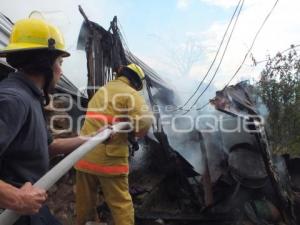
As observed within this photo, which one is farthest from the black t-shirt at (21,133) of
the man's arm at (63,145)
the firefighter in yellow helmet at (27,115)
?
the man's arm at (63,145)

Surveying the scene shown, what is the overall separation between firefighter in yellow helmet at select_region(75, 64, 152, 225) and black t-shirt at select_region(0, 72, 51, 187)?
2130 mm

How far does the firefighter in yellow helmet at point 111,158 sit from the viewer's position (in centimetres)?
416

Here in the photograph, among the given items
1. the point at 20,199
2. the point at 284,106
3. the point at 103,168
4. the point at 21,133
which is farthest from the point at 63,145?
the point at 284,106

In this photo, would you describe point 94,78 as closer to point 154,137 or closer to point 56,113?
point 56,113

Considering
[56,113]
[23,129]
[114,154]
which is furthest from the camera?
[56,113]

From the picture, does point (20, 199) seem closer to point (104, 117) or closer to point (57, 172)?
point (57, 172)

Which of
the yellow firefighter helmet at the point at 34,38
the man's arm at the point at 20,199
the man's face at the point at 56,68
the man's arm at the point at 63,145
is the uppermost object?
the yellow firefighter helmet at the point at 34,38

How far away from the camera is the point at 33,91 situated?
198 cm

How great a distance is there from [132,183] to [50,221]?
4.49 metres

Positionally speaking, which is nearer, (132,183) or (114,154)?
(114,154)

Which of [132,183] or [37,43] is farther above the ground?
[37,43]

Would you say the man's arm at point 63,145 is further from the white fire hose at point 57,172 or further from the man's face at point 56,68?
the man's face at point 56,68

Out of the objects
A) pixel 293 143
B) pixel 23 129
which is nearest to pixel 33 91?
pixel 23 129

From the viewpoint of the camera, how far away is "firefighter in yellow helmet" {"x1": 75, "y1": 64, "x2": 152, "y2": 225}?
4.16m
